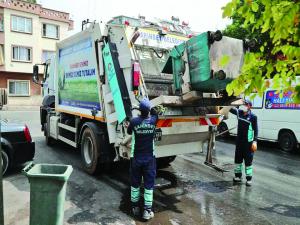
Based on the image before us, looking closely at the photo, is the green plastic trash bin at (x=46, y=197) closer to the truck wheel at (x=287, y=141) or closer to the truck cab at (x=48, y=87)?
the truck cab at (x=48, y=87)

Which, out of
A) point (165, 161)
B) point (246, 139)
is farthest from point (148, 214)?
point (165, 161)

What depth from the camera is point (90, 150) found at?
22.3 ft

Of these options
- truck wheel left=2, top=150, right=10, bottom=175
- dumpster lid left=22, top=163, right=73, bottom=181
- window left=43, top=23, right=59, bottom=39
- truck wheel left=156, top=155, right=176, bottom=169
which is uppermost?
window left=43, top=23, right=59, bottom=39

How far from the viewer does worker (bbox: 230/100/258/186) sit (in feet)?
20.7

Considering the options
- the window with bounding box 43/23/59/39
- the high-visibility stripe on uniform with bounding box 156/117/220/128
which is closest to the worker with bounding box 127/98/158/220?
the high-visibility stripe on uniform with bounding box 156/117/220/128

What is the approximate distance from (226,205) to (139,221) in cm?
150

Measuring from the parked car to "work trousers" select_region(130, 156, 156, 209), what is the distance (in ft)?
9.37

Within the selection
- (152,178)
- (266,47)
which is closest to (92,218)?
(152,178)

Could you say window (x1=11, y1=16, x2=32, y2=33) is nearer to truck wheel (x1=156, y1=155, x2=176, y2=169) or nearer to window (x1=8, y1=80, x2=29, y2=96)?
window (x1=8, y1=80, x2=29, y2=96)

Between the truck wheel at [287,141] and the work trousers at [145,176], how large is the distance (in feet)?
→ 21.8

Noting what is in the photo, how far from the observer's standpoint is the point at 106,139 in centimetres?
636

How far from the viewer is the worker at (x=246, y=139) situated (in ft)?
20.7

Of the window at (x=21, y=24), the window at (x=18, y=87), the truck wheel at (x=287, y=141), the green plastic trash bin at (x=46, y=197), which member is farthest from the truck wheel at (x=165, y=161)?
the window at (x=21, y=24)

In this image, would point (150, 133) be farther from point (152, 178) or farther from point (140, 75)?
point (140, 75)
